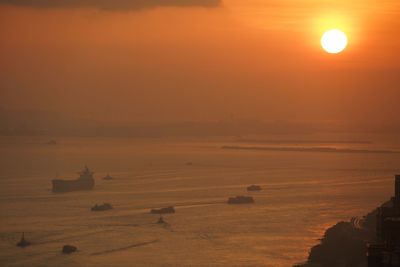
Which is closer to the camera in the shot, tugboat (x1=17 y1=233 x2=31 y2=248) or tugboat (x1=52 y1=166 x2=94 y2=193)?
tugboat (x1=17 y1=233 x2=31 y2=248)

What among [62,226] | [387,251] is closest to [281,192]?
[62,226]

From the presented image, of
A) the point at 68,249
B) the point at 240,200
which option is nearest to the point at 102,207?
the point at 240,200

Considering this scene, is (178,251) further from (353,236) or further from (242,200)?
(242,200)

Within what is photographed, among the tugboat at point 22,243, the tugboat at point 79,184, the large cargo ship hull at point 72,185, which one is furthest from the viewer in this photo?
the tugboat at point 79,184

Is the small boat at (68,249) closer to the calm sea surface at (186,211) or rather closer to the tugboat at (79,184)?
the calm sea surface at (186,211)

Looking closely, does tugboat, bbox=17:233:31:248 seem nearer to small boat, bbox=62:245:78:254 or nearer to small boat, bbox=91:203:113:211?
small boat, bbox=62:245:78:254

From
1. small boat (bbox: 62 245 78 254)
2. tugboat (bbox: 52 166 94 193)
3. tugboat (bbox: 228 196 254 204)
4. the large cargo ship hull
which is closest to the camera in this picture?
small boat (bbox: 62 245 78 254)

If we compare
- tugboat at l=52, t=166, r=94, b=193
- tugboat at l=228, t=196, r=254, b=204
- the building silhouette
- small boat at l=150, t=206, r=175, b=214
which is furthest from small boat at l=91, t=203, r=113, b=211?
the building silhouette

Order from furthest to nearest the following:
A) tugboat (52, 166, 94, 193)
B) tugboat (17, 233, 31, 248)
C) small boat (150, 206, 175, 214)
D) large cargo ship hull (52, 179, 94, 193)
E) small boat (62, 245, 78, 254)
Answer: tugboat (52, 166, 94, 193), large cargo ship hull (52, 179, 94, 193), small boat (150, 206, 175, 214), tugboat (17, 233, 31, 248), small boat (62, 245, 78, 254)

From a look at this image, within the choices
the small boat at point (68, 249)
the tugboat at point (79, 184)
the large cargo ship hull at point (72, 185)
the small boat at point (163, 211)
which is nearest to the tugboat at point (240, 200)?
the small boat at point (163, 211)
